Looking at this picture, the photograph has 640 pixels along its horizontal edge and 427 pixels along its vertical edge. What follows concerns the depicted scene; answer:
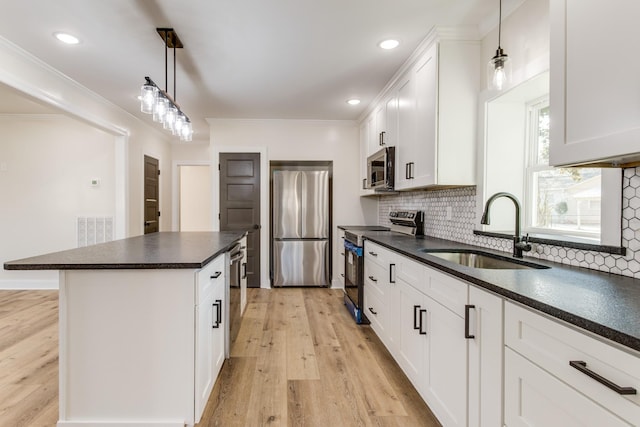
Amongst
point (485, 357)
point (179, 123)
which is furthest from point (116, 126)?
point (485, 357)

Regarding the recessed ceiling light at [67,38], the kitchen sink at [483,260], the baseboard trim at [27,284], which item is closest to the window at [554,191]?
the kitchen sink at [483,260]

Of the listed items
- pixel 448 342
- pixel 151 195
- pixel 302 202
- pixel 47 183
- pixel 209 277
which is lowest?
pixel 448 342

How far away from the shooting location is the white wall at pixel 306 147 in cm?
484

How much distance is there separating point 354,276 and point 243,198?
2.24 meters

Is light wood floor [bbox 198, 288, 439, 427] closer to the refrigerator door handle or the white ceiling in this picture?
the refrigerator door handle

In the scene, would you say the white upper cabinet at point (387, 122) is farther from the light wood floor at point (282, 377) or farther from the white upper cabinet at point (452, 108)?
the light wood floor at point (282, 377)

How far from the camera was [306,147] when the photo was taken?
4.92 meters

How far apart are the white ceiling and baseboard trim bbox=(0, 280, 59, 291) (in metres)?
2.80

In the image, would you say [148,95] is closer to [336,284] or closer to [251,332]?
[251,332]

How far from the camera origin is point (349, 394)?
6.77 feet

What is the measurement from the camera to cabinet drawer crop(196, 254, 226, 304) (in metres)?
1.74

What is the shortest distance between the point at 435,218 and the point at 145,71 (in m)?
3.07

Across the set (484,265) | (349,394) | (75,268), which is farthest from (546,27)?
(75,268)

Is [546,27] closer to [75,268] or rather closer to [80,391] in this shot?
[75,268]
